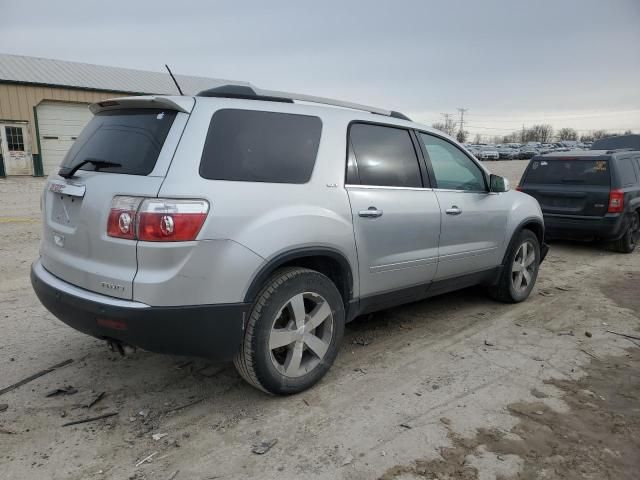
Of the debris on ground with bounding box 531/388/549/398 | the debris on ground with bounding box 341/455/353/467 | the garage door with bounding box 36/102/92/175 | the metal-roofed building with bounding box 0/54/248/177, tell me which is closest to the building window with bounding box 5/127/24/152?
the metal-roofed building with bounding box 0/54/248/177

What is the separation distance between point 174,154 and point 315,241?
1.00m

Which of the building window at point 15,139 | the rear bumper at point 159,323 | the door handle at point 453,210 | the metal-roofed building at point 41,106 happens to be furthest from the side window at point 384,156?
the building window at point 15,139

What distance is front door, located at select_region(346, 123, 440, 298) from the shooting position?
3576 mm

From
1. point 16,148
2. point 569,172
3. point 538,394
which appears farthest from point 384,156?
→ point 16,148

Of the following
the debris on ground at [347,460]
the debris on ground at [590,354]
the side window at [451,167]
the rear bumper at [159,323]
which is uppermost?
the side window at [451,167]

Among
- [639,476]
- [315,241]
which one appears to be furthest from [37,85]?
[639,476]

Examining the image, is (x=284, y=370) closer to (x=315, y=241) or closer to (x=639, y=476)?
(x=315, y=241)

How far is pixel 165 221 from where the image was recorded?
2637 mm

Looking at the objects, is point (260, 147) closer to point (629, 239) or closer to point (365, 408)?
point (365, 408)

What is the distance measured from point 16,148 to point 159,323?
76.8 feet

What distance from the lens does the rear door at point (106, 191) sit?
272 cm

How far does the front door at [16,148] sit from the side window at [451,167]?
22632 millimetres

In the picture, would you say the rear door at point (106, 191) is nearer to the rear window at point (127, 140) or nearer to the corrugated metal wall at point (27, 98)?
the rear window at point (127, 140)

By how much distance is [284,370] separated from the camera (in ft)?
10.5
